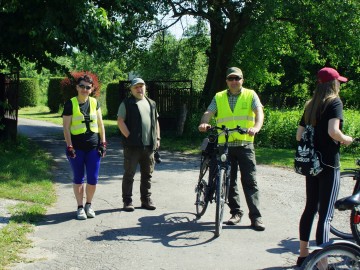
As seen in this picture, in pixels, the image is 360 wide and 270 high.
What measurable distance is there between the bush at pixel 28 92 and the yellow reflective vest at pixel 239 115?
107ft

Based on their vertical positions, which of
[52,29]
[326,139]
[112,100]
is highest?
[52,29]

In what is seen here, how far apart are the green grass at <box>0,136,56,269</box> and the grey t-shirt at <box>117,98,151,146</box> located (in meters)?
1.74

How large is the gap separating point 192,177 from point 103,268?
5.42 m

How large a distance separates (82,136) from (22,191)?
2.05 metres

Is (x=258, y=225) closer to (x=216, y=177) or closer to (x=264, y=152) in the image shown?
(x=216, y=177)

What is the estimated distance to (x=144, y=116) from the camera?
7.18 meters

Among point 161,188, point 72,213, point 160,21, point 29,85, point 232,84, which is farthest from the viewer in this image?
point 29,85

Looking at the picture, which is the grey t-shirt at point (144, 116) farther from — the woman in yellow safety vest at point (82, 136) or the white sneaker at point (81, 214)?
the white sneaker at point (81, 214)

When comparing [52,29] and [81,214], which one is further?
[52,29]

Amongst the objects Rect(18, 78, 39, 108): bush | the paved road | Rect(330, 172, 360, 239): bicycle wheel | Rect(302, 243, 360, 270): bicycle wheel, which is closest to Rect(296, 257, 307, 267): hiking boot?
the paved road

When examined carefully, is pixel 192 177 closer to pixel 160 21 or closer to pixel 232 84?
pixel 232 84

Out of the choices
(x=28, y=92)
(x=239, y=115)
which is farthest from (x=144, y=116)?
(x=28, y=92)

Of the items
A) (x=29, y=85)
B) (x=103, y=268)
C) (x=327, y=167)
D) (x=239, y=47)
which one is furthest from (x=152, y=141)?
(x=29, y=85)

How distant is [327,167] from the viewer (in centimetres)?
479
